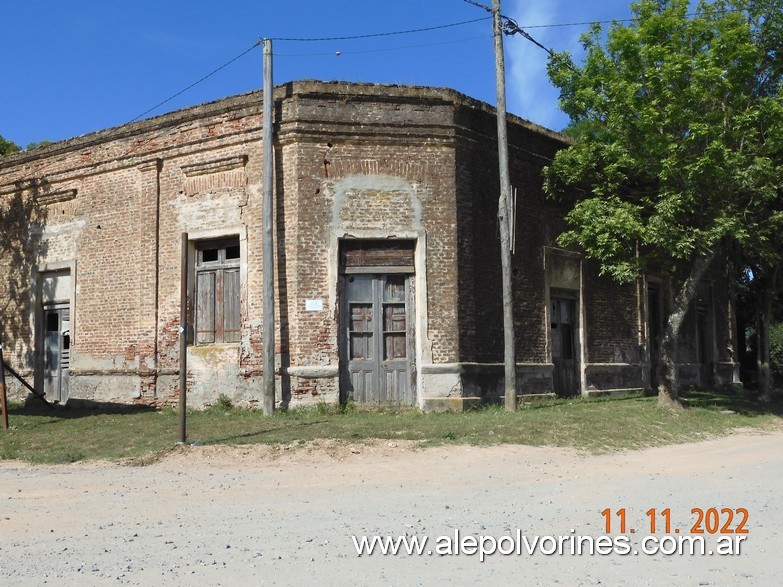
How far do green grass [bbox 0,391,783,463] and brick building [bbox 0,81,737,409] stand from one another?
0.85 metres

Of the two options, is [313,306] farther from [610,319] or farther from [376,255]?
[610,319]

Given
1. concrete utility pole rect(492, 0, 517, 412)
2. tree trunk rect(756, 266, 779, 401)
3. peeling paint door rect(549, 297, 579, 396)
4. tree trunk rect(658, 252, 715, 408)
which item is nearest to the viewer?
concrete utility pole rect(492, 0, 517, 412)

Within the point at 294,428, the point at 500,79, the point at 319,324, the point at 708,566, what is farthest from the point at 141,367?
the point at 708,566

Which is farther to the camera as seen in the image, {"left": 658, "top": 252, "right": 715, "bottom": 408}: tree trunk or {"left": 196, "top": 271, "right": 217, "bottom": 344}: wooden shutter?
{"left": 196, "top": 271, "right": 217, "bottom": 344}: wooden shutter

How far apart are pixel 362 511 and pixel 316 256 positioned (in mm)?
8199

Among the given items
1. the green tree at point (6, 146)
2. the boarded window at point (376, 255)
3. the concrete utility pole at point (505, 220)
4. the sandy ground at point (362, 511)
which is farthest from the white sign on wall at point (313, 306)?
the green tree at point (6, 146)

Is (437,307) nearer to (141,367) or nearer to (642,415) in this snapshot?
(642,415)

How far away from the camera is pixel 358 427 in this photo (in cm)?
1216

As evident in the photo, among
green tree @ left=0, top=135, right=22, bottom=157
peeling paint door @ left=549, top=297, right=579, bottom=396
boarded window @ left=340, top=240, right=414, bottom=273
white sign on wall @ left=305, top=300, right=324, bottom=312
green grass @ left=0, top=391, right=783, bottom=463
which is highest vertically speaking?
green tree @ left=0, top=135, right=22, bottom=157

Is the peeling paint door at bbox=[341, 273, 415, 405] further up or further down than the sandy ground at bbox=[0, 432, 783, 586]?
further up

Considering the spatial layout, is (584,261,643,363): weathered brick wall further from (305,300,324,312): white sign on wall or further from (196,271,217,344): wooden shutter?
(196,271,217,344): wooden shutter

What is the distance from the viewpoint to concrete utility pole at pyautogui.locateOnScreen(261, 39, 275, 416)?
14500mm

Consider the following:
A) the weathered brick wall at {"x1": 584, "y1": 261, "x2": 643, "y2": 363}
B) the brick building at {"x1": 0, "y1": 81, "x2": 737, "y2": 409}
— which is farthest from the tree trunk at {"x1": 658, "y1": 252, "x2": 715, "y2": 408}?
the weathered brick wall at {"x1": 584, "y1": 261, "x2": 643, "y2": 363}

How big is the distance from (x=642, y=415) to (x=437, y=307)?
4.25 m
